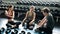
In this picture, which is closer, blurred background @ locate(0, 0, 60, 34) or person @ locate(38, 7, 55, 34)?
person @ locate(38, 7, 55, 34)

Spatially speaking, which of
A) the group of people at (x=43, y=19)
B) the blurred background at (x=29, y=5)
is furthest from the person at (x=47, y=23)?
the blurred background at (x=29, y=5)

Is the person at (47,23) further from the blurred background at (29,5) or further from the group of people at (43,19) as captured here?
the blurred background at (29,5)

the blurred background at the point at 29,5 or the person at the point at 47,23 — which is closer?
the person at the point at 47,23

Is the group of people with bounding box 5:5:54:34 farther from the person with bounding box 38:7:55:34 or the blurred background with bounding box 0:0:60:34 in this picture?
the blurred background with bounding box 0:0:60:34

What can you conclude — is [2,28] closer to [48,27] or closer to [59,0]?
[48,27]

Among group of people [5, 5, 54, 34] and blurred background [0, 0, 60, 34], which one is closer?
group of people [5, 5, 54, 34]

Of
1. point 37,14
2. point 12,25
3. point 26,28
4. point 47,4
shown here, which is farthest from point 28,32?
point 47,4

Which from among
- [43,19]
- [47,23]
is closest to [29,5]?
[43,19]

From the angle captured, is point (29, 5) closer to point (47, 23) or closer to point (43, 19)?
point (43, 19)

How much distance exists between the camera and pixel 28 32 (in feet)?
7.14

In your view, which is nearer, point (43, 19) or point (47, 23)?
point (47, 23)

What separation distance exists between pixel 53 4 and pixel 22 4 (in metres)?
0.53

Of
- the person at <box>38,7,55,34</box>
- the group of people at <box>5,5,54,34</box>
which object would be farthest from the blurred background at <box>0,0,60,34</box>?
the person at <box>38,7,55,34</box>

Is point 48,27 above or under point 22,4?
under
